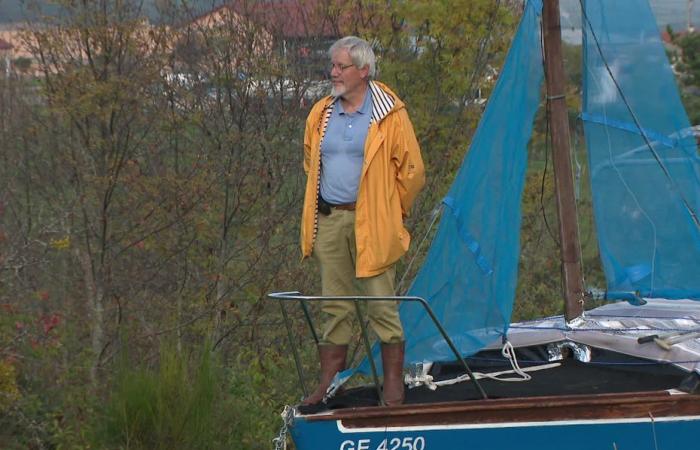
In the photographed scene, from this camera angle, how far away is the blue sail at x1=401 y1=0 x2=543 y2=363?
6.93 m

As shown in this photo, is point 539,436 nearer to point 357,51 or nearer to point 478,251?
point 478,251

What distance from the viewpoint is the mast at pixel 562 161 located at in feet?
24.6

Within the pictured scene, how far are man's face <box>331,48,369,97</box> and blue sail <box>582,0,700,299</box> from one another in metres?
1.77

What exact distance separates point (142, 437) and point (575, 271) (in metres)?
2.73

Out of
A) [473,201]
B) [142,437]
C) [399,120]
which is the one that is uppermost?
A: [399,120]

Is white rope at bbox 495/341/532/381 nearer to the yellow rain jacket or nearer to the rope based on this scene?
the yellow rain jacket

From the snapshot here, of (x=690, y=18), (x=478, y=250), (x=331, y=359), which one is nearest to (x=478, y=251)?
(x=478, y=250)

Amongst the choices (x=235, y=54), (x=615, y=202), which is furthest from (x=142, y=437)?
(x=235, y=54)

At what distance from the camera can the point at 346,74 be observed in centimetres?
668

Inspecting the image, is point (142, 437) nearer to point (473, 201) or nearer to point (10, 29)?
point (473, 201)

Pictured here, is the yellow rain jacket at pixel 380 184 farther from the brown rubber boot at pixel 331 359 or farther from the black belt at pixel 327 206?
the brown rubber boot at pixel 331 359

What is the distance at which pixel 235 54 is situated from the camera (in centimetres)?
1049

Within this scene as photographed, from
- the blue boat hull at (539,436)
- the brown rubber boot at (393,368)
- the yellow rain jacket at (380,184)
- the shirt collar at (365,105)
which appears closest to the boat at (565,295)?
the blue boat hull at (539,436)

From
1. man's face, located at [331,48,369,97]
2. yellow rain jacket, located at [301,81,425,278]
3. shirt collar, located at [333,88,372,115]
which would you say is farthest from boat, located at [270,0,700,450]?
man's face, located at [331,48,369,97]
